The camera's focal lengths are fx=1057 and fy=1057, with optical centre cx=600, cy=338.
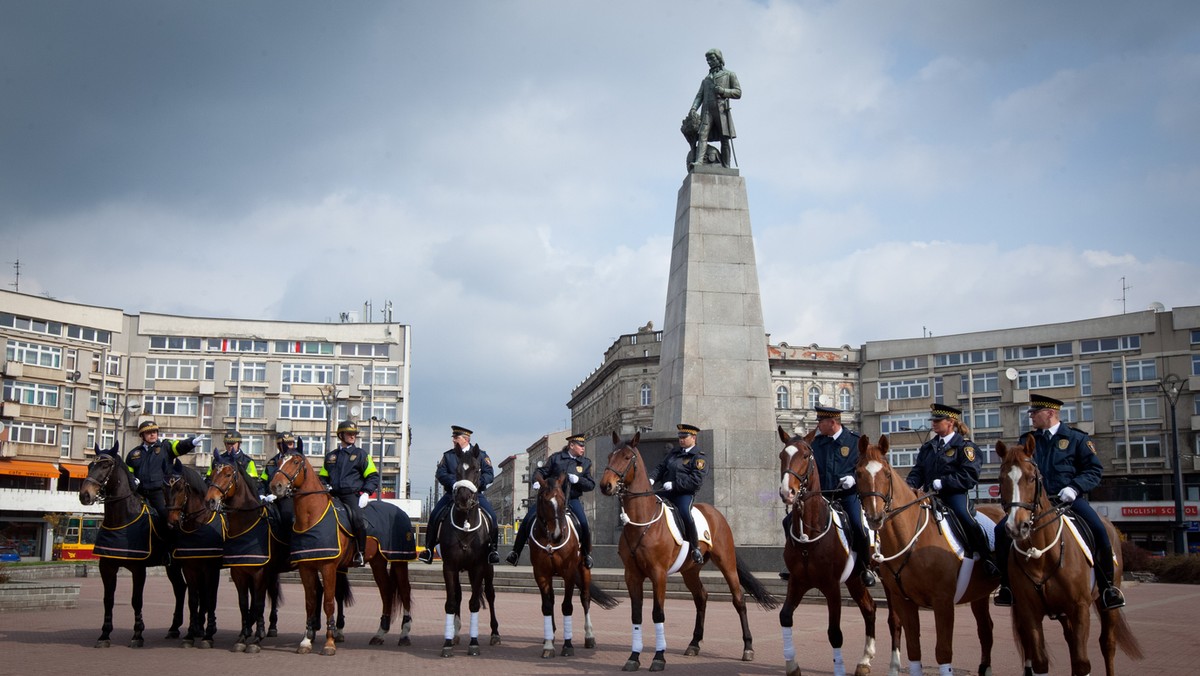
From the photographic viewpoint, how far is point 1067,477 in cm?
1040

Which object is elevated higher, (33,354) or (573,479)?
(33,354)

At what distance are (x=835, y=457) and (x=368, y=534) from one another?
690 cm

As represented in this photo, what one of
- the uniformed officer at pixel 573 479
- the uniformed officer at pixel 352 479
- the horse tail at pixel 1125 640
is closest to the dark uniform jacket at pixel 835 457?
the horse tail at pixel 1125 640

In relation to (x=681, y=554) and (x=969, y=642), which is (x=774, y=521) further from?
(x=681, y=554)

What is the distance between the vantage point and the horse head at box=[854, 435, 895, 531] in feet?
33.1

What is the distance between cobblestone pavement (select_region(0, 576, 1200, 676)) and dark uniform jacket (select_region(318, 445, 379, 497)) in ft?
7.14

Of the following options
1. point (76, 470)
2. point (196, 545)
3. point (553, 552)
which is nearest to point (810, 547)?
point (553, 552)

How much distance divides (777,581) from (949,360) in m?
64.6

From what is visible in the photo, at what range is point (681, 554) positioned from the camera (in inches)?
547

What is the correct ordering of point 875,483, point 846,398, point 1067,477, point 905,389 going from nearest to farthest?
1. point 875,483
2. point 1067,477
3. point 905,389
4. point 846,398

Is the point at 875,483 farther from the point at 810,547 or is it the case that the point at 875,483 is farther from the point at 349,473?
the point at 349,473

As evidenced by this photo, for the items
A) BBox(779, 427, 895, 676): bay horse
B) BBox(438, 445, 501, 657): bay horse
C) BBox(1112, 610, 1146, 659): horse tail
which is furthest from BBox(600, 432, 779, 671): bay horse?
BBox(1112, 610, 1146, 659): horse tail

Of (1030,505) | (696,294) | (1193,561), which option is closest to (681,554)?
(1030,505)

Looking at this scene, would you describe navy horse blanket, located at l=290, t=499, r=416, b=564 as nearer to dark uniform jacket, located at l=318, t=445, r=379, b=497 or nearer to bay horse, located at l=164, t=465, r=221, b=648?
dark uniform jacket, located at l=318, t=445, r=379, b=497
